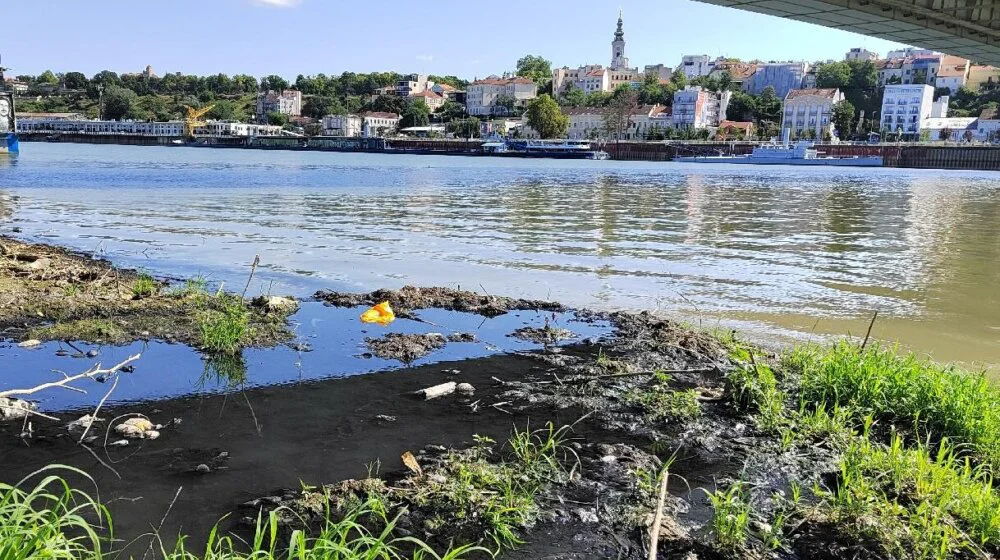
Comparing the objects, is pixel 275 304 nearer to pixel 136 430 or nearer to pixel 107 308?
pixel 107 308

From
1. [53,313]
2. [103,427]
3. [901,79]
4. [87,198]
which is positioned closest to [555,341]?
[103,427]

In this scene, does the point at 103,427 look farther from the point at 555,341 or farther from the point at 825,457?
the point at 825,457

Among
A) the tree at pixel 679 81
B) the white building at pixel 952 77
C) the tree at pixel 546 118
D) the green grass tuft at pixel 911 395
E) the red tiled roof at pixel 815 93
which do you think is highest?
the white building at pixel 952 77

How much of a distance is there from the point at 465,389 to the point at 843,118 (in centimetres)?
16412

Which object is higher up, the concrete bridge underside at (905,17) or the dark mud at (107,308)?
the concrete bridge underside at (905,17)

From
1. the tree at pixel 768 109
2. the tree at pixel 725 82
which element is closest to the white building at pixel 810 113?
the tree at pixel 768 109

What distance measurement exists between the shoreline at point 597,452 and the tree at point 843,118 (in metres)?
162

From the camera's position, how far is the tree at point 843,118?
492 feet

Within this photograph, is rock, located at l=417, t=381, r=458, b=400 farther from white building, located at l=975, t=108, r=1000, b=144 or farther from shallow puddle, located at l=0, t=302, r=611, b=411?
white building, located at l=975, t=108, r=1000, b=144

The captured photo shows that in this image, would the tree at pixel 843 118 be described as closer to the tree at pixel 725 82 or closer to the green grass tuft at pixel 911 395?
the tree at pixel 725 82

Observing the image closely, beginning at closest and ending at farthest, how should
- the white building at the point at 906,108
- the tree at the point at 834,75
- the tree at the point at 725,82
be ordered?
1. the white building at the point at 906,108
2. the tree at the point at 834,75
3. the tree at the point at 725,82

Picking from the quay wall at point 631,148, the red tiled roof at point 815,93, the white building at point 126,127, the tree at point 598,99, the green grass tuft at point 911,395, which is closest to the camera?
the green grass tuft at point 911,395

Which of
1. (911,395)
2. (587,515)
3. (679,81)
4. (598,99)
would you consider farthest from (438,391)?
(679,81)

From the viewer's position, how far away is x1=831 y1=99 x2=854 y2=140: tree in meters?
150
